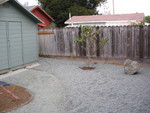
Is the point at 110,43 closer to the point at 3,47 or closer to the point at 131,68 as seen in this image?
the point at 131,68

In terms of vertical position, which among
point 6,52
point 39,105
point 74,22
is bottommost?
point 39,105

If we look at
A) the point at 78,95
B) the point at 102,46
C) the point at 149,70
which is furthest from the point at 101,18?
the point at 78,95

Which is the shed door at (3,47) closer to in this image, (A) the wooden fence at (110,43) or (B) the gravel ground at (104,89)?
(B) the gravel ground at (104,89)

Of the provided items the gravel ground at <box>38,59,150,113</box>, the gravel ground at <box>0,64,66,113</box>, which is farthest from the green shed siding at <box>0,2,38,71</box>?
the gravel ground at <box>38,59,150,113</box>

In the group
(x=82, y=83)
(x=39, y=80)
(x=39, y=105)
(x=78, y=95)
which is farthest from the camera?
(x=39, y=80)

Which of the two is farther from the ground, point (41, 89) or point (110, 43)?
point (110, 43)

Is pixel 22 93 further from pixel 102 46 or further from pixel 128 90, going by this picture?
pixel 102 46

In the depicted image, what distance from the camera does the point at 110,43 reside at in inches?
506

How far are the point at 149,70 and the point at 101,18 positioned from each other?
1777cm

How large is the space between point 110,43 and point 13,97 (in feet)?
24.6

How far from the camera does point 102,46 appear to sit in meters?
13.0

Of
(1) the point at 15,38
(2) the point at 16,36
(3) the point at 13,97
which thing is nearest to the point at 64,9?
(2) the point at 16,36

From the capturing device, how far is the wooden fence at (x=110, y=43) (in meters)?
12.0

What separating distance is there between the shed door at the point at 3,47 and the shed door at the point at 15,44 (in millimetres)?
294
